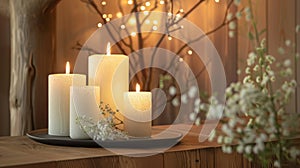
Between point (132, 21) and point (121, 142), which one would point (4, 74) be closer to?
point (132, 21)

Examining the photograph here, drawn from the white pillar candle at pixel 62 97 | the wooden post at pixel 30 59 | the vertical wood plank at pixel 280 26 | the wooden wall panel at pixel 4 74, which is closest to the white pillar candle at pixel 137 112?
the white pillar candle at pixel 62 97

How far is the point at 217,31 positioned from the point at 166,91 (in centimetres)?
44

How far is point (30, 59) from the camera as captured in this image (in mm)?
2342

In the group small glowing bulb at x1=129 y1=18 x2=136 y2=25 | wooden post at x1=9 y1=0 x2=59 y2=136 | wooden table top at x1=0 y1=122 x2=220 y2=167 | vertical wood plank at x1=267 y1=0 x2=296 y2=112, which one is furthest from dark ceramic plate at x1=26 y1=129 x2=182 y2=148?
small glowing bulb at x1=129 y1=18 x2=136 y2=25

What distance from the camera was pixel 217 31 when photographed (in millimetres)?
2766

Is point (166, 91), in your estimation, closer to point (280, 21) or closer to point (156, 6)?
point (156, 6)

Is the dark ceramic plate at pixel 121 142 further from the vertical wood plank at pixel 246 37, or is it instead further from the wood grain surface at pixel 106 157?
the vertical wood plank at pixel 246 37

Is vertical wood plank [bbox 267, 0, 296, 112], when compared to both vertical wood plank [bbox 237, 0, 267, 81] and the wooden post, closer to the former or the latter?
vertical wood plank [bbox 237, 0, 267, 81]

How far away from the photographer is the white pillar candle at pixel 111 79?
1331 mm

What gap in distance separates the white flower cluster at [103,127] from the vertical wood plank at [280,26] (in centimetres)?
134

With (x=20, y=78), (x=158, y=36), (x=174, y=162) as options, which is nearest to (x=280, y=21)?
(x=158, y=36)

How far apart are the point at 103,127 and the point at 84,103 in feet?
0.28

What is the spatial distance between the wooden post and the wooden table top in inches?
36.9

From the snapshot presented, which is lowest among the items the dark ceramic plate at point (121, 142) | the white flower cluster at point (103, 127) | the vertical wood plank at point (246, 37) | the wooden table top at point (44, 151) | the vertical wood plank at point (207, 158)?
the vertical wood plank at point (207, 158)
